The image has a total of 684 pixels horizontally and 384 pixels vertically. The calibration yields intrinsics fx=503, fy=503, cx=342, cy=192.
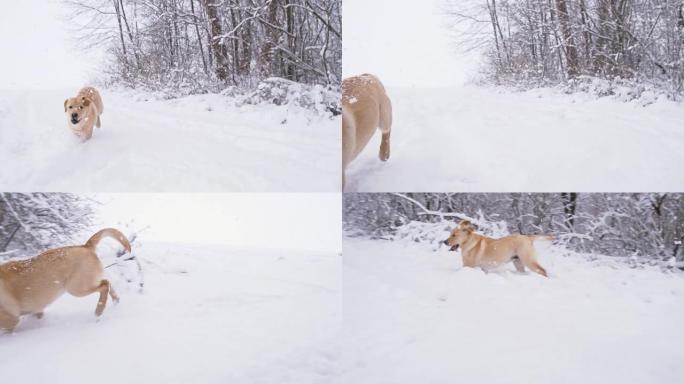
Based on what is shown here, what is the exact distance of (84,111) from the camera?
1785 millimetres

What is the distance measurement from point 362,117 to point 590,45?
0.84 m

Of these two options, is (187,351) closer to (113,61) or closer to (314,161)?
(314,161)

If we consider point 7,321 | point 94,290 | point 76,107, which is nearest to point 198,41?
point 76,107

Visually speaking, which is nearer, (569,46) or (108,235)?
(569,46)

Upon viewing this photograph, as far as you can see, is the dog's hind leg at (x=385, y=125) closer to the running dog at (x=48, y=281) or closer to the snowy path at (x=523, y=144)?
the snowy path at (x=523, y=144)

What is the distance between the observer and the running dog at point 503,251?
75.6 inches

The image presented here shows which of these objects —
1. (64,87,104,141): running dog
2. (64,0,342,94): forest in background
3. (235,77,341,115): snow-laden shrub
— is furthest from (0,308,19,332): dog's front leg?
(235,77,341,115): snow-laden shrub

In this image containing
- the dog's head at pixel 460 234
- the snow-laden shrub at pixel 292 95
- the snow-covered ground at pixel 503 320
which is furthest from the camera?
the dog's head at pixel 460 234

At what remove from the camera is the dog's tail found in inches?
73.4

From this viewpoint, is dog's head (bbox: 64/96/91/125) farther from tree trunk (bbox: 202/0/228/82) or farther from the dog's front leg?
the dog's front leg

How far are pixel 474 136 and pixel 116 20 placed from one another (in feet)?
4.47

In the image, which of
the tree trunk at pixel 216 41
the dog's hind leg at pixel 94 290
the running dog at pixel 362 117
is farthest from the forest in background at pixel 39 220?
the running dog at pixel 362 117

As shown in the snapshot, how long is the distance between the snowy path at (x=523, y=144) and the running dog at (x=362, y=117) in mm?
31

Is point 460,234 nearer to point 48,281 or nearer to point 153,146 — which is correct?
point 153,146
